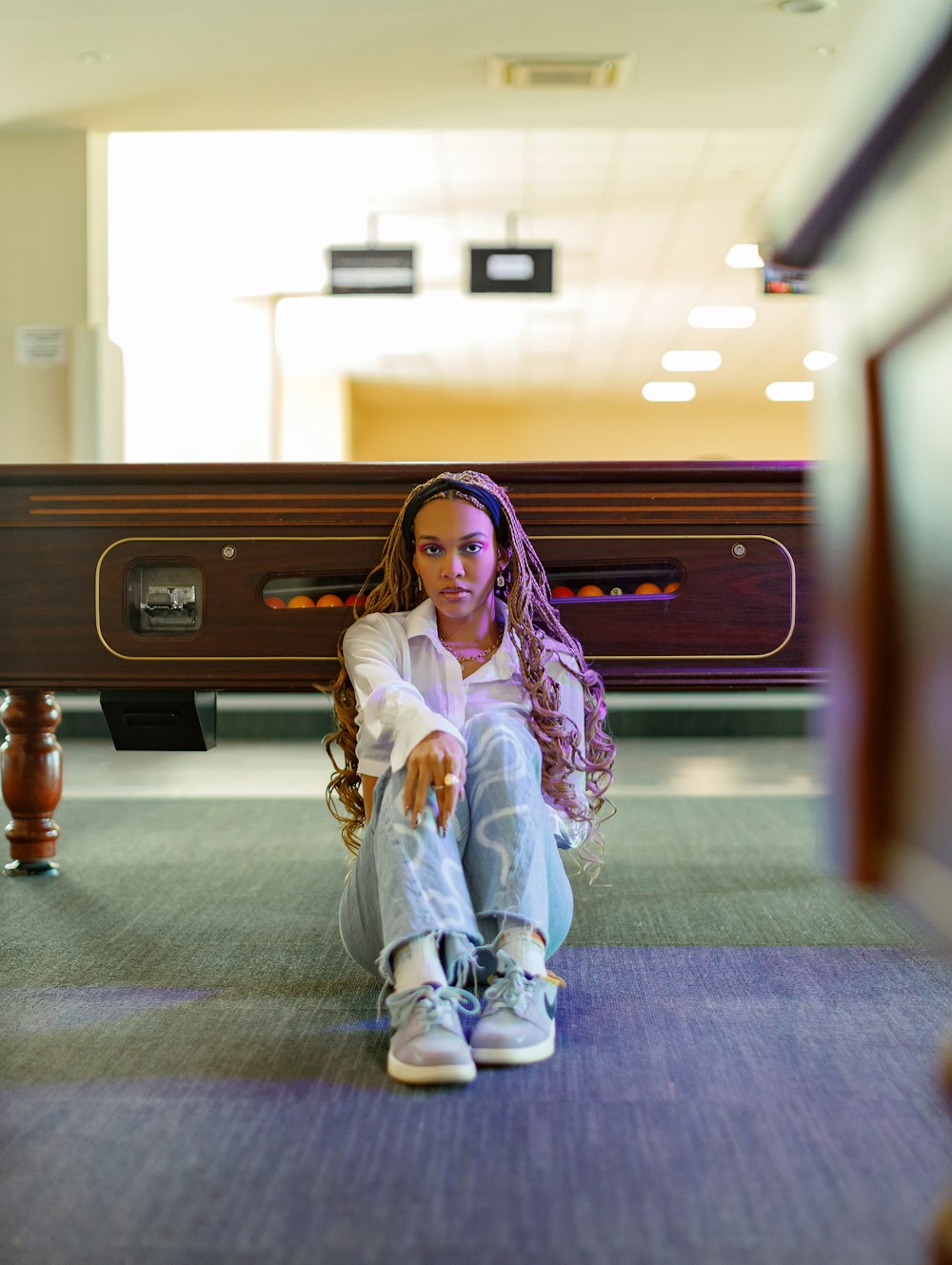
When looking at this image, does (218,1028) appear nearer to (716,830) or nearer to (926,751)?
(926,751)

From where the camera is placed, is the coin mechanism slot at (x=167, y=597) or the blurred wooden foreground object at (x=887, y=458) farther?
the coin mechanism slot at (x=167, y=597)

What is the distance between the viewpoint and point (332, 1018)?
6.07ft

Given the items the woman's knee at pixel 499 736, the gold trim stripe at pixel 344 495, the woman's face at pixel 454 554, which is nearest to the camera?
the woman's knee at pixel 499 736

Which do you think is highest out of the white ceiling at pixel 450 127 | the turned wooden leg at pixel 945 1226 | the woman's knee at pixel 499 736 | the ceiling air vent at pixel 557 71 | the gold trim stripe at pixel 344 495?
the white ceiling at pixel 450 127

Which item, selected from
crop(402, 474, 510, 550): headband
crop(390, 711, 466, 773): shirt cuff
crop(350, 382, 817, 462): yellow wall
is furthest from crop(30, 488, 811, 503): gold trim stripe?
crop(350, 382, 817, 462): yellow wall

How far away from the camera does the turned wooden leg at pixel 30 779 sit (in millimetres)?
2820

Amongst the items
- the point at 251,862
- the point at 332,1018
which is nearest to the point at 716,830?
the point at 251,862

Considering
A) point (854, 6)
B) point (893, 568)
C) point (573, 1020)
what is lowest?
point (573, 1020)

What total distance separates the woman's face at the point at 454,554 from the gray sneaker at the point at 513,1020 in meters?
0.60

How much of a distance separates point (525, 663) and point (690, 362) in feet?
32.7

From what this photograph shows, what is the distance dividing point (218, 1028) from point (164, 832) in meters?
1.60

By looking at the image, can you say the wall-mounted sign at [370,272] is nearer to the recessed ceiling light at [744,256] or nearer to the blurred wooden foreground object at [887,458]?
the recessed ceiling light at [744,256]

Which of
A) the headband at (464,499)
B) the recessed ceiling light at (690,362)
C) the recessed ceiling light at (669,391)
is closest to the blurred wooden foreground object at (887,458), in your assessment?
the headband at (464,499)

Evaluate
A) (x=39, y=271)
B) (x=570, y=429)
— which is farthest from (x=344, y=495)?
(x=570, y=429)
